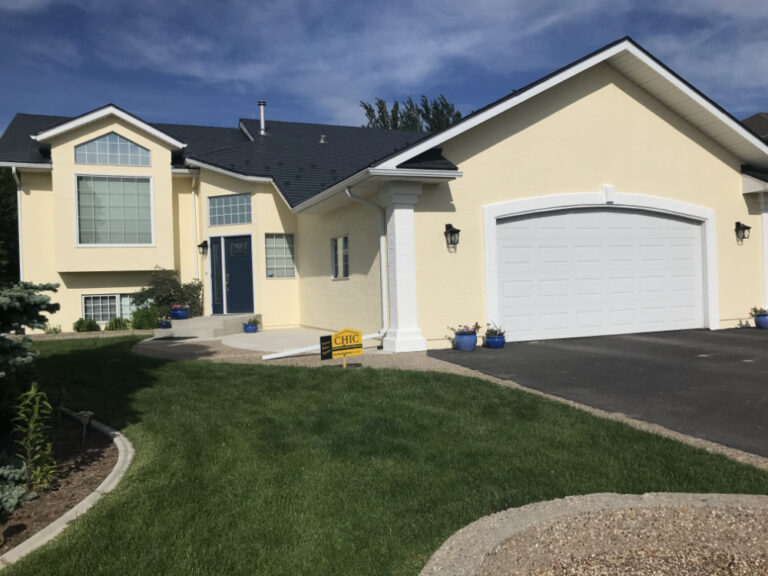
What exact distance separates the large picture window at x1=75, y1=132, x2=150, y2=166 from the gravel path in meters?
15.5

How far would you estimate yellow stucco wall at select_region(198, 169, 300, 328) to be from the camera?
15203mm

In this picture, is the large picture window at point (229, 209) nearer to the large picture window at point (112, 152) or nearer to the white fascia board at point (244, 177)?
the white fascia board at point (244, 177)

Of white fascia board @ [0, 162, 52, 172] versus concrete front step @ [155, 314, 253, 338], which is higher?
white fascia board @ [0, 162, 52, 172]

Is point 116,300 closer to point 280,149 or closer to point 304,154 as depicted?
point 280,149

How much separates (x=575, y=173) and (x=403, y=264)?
407 cm

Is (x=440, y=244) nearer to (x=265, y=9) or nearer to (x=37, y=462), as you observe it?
(x=265, y=9)

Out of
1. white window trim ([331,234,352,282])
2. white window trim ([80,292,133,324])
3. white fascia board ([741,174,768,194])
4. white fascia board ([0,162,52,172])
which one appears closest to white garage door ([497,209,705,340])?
white fascia board ([741,174,768,194])

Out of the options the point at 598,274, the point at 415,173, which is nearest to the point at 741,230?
the point at 598,274

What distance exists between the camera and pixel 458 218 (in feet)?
33.9

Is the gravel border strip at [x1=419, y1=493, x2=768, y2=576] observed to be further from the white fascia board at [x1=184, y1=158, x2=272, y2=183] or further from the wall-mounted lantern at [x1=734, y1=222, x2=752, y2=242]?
the white fascia board at [x1=184, y1=158, x2=272, y2=183]

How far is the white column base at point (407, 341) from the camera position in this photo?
9.73 m

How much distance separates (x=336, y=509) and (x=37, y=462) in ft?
7.42

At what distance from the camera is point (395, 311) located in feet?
32.4

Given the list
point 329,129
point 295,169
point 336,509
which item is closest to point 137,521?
point 336,509
